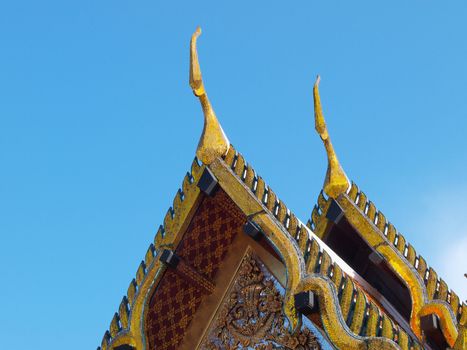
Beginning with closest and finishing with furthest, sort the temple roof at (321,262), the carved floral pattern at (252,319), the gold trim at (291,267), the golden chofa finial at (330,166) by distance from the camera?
1. the gold trim at (291,267)
2. the temple roof at (321,262)
3. the carved floral pattern at (252,319)
4. the golden chofa finial at (330,166)

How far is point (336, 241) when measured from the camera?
11211 mm

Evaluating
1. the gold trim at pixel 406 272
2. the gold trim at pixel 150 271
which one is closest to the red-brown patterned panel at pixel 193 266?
the gold trim at pixel 150 271

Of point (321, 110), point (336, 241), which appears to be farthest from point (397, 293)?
point (321, 110)

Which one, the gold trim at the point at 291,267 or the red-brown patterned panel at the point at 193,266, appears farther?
the red-brown patterned panel at the point at 193,266

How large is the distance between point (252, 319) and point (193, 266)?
683mm

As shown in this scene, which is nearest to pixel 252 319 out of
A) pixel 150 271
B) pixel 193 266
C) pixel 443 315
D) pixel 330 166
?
pixel 193 266

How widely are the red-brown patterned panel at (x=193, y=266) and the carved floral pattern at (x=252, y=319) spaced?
23cm

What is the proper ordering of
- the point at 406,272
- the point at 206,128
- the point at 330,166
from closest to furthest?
the point at 206,128 → the point at 406,272 → the point at 330,166

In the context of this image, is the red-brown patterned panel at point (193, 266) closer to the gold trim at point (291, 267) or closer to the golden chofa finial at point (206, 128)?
the gold trim at point (291, 267)

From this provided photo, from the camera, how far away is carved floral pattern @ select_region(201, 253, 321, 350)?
30.5ft

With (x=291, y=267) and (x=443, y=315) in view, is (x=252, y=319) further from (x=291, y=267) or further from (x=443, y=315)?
(x=443, y=315)

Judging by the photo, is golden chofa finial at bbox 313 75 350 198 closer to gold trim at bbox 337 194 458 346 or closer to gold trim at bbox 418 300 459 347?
gold trim at bbox 337 194 458 346

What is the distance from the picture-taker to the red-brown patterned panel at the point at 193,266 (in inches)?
392

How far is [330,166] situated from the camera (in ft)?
37.6
